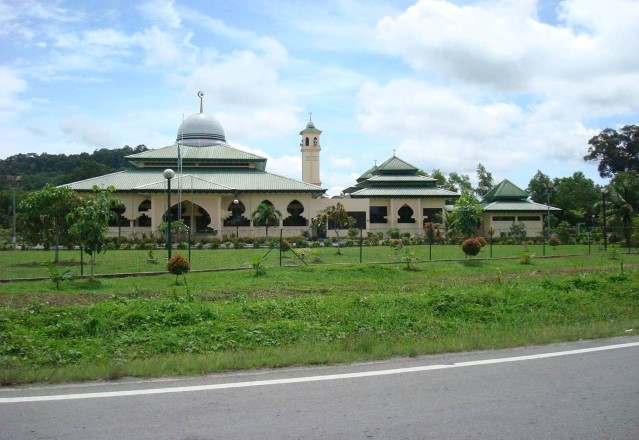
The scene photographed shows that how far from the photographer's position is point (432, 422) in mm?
4793

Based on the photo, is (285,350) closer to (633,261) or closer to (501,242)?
(633,261)

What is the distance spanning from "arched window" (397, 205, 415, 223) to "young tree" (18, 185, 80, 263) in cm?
3185

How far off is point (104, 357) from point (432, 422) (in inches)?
178

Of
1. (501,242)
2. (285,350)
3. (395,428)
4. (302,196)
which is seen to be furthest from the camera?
(302,196)

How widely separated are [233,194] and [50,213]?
21.1 metres

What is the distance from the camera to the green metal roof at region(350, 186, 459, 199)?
49.2 metres

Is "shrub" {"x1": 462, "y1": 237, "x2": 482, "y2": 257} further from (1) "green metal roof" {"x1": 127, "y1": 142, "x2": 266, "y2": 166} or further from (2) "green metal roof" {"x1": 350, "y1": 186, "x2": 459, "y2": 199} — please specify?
(1) "green metal roof" {"x1": 127, "y1": 142, "x2": 266, "y2": 166}

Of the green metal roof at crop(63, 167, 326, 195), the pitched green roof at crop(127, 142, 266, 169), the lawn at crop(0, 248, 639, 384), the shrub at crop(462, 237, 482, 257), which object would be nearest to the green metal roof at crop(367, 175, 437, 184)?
the green metal roof at crop(63, 167, 326, 195)

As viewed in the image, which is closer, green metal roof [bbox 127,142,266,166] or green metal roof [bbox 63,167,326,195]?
green metal roof [bbox 63,167,326,195]

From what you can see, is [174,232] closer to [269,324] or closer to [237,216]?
[237,216]

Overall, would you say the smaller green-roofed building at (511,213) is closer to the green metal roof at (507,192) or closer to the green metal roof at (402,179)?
the green metal roof at (507,192)

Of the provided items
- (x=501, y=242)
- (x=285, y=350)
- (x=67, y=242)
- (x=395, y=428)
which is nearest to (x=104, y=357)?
(x=285, y=350)

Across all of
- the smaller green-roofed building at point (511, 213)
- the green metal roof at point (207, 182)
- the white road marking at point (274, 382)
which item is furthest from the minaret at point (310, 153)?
the white road marking at point (274, 382)

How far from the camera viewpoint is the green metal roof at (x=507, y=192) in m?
53.0
